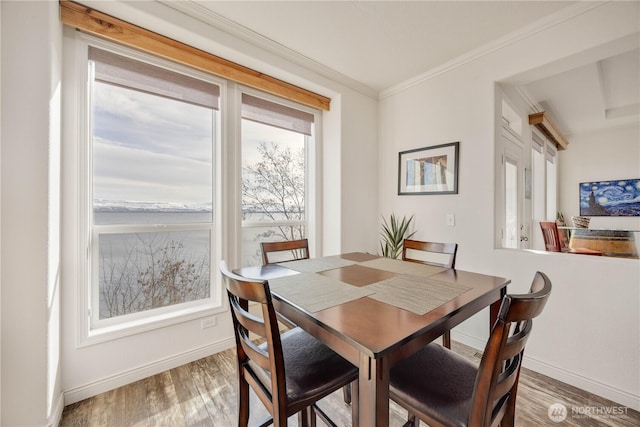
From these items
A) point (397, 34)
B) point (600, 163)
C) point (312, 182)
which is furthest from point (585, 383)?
point (600, 163)

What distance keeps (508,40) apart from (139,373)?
12.6 feet

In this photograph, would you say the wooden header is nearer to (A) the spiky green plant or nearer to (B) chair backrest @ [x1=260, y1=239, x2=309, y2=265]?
(A) the spiky green plant

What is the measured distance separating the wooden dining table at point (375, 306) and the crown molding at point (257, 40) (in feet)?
6.22

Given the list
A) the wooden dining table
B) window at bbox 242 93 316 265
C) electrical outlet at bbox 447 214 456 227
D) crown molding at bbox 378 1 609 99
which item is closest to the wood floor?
the wooden dining table

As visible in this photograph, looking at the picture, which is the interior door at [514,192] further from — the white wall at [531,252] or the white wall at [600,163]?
the white wall at [600,163]

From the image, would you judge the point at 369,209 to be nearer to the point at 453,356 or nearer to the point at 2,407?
the point at 453,356

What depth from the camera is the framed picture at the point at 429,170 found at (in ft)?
8.16

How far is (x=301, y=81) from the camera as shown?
2.58 metres

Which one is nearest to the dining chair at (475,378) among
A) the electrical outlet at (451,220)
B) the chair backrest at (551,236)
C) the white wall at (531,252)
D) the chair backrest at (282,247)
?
the chair backrest at (282,247)

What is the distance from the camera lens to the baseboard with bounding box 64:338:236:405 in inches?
64.1

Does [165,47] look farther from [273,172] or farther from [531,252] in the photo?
[531,252]

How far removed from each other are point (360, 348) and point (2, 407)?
6.06ft

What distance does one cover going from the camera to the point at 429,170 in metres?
2.68

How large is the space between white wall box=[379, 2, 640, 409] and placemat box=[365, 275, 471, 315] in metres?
1.25
